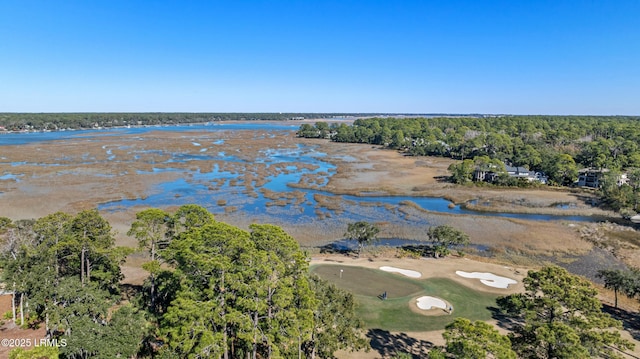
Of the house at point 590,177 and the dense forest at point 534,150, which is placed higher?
the dense forest at point 534,150

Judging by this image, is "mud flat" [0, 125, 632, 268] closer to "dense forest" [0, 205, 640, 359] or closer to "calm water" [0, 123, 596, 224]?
"calm water" [0, 123, 596, 224]

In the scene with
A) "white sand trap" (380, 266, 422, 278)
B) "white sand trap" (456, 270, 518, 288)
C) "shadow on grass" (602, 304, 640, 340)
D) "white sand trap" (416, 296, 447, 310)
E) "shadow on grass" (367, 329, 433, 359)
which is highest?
"white sand trap" (380, 266, 422, 278)

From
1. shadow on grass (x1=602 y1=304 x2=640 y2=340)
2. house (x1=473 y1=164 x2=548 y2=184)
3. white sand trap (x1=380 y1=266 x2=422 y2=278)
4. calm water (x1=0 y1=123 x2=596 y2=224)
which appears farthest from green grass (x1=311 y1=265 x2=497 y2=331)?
house (x1=473 y1=164 x2=548 y2=184)

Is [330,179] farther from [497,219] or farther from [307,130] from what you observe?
[307,130]

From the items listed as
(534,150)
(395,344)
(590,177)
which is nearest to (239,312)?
(395,344)

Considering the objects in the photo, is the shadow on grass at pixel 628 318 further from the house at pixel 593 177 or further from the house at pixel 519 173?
the house at pixel 593 177

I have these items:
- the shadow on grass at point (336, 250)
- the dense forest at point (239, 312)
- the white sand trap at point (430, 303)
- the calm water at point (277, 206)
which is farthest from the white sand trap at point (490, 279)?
the calm water at point (277, 206)

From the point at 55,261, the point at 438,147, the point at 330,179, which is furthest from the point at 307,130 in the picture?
the point at 55,261
